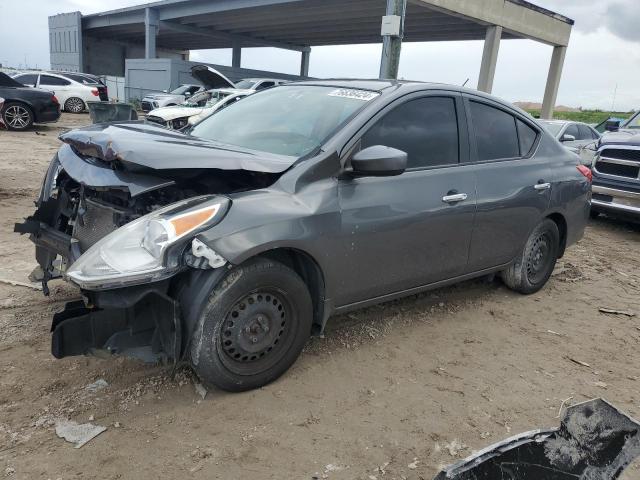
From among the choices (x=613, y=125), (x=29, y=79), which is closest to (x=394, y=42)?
(x=613, y=125)

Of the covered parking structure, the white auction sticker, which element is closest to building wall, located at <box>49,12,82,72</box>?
the covered parking structure

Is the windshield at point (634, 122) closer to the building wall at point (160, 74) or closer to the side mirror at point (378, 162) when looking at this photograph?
the side mirror at point (378, 162)

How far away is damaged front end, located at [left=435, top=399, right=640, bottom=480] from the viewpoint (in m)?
2.14

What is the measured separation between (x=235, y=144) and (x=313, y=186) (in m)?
0.82

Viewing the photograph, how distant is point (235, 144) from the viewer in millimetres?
3562

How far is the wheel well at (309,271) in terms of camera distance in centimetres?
301

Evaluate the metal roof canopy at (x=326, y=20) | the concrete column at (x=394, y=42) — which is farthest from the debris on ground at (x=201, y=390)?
the metal roof canopy at (x=326, y=20)

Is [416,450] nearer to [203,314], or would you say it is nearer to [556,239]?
[203,314]

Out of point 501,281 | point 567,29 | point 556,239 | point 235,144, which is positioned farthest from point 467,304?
point 567,29

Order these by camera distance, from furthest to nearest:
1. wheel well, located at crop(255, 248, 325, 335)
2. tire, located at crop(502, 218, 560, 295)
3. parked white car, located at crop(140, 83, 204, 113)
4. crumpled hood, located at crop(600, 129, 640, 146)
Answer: parked white car, located at crop(140, 83, 204, 113), crumpled hood, located at crop(600, 129, 640, 146), tire, located at crop(502, 218, 560, 295), wheel well, located at crop(255, 248, 325, 335)

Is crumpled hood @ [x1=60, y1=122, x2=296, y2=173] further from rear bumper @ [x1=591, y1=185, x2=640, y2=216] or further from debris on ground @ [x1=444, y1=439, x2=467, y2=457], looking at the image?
rear bumper @ [x1=591, y1=185, x2=640, y2=216]

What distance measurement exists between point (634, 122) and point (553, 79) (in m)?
18.5

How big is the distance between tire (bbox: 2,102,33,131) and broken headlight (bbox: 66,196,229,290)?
14.1 m

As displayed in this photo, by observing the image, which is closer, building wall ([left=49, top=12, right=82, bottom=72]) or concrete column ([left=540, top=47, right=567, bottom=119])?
concrete column ([left=540, top=47, right=567, bottom=119])
